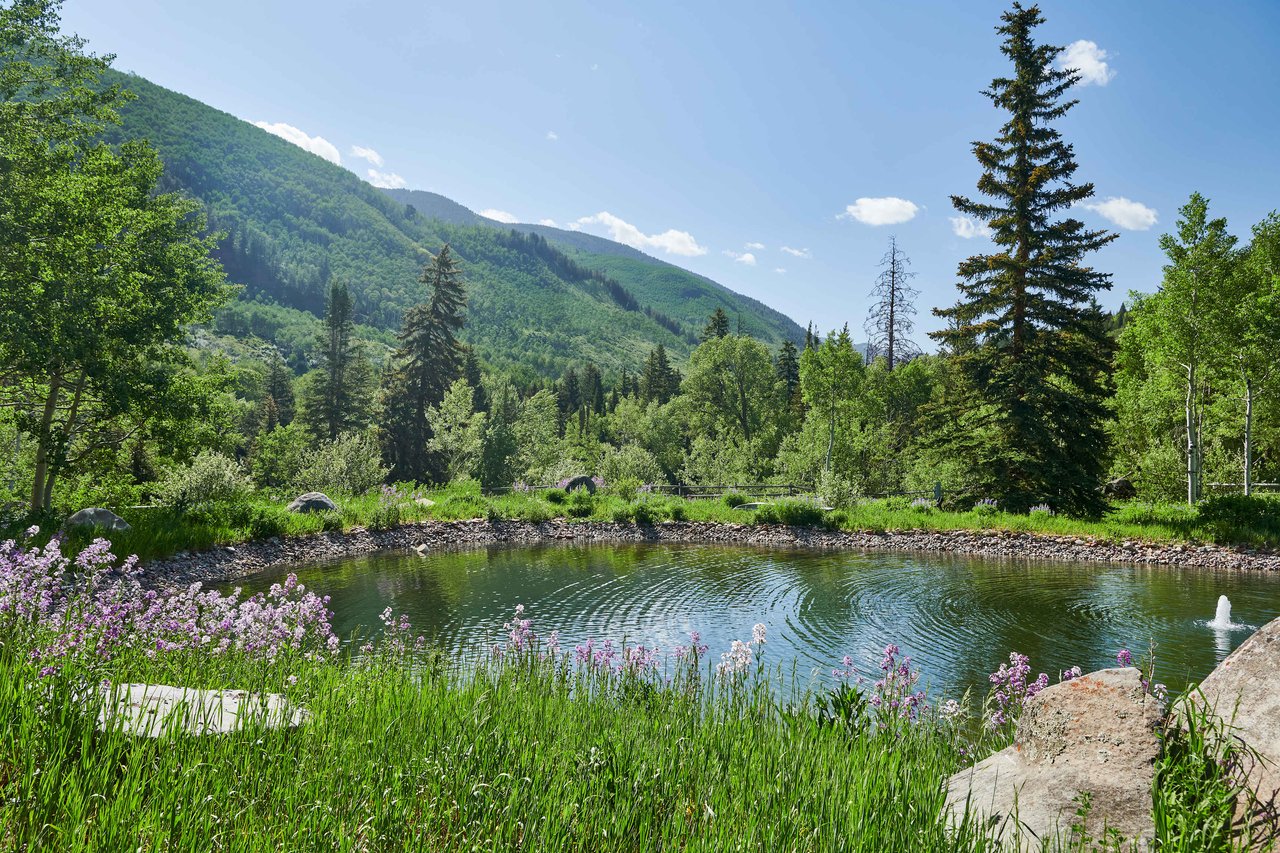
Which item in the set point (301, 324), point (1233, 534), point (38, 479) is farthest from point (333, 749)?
point (301, 324)

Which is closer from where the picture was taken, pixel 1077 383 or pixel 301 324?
pixel 1077 383

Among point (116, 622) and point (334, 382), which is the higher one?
point (334, 382)

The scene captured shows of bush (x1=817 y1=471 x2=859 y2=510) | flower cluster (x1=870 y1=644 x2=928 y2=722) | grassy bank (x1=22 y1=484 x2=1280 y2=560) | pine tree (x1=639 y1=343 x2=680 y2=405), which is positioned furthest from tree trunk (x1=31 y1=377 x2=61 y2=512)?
pine tree (x1=639 y1=343 x2=680 y2=405)

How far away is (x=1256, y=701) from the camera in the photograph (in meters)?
2.80

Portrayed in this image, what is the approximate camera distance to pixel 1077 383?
2444 centimetres

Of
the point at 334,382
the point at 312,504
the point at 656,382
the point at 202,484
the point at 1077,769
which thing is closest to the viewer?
the point at 1077,769

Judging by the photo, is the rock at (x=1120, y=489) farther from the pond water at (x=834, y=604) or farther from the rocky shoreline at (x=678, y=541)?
the pond water at (x=834, y=604)

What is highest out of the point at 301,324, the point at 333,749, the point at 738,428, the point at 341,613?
the point at 301,324

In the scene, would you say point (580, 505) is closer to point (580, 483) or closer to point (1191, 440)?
point (580, 483)

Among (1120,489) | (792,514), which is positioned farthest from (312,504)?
(1120,489)

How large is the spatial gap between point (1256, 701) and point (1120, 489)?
35.2 m

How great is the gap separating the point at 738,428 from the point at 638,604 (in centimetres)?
3927

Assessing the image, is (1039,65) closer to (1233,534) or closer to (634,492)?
(1233,534)

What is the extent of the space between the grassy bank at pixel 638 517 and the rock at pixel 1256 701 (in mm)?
15111
